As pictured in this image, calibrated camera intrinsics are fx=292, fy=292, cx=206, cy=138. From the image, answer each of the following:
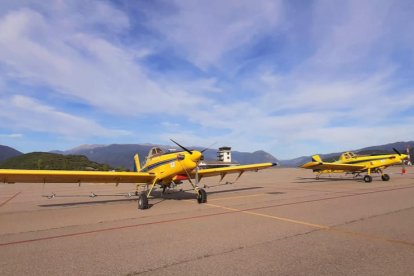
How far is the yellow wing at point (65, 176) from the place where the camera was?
1087 cm

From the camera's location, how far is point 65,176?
11766mm

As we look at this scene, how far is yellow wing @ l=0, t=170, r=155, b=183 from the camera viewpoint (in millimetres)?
10867

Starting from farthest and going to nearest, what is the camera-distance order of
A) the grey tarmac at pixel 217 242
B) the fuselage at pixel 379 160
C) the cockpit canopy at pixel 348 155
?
the cockpit canopy at pixel 348 155, the fuselage at pixel 379 160, the grey tarmac at pixel 217 242

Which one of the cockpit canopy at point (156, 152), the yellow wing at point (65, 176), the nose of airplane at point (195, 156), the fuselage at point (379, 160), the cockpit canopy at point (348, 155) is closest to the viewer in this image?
the yellow wing at point (65, 176)

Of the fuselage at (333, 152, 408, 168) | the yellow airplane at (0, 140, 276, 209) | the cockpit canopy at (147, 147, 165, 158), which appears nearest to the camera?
the yellow airplane at (0, 140, 276, 209)

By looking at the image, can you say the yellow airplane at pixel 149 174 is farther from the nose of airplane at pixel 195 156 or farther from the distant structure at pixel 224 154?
the distant structure at pixel 224 154

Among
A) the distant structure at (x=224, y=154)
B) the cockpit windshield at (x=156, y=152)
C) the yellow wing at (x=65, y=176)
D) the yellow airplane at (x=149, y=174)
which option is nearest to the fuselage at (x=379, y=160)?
the yellow airplane at (x=149, y=174)

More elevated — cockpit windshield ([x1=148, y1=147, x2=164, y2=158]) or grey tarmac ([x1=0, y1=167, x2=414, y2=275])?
cockpit windshield ([x1=148, y1=147, x2=164, y2=158])

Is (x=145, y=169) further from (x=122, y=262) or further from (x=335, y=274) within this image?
(x=335, y=274)

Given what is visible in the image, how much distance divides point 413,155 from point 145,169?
174 meters

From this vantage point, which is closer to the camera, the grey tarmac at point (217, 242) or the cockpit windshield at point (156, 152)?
the grey tarmac at point (217, 242)

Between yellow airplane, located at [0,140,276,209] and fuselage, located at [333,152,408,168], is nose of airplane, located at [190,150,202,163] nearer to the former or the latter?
yellow airplane, located at [0,140,276,209]

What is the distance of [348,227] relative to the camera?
7.21 m

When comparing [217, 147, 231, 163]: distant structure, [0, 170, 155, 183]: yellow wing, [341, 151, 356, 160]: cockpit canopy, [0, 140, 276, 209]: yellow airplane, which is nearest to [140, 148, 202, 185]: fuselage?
[0, 140, 276, 209]: yellow airplane
